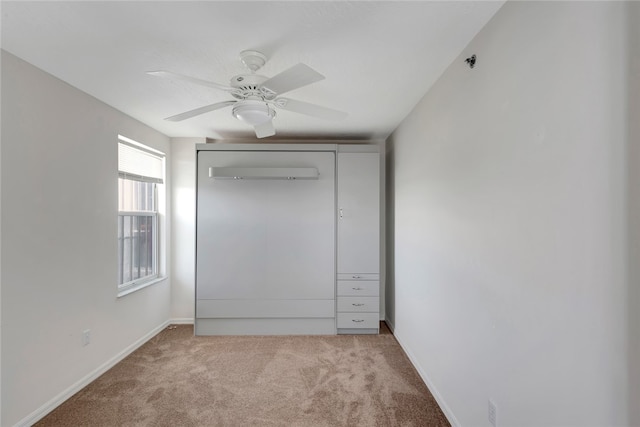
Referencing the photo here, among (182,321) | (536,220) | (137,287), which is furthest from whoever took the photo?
(182,321)

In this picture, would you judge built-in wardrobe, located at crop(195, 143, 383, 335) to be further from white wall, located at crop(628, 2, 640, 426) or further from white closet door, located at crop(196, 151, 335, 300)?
white wall, located at crop(628, 2, 640, 426)

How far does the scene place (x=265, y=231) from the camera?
373 cm

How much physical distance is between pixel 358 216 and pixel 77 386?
3.10 metres

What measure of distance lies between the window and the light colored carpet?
0.87 metres

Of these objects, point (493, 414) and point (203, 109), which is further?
point (203, 109)

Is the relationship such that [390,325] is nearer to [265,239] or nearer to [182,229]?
[265,239]

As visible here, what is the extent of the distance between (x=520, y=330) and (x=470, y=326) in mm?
481

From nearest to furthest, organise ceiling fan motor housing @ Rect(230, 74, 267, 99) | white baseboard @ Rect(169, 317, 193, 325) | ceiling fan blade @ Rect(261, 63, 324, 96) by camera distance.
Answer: ceiling fan blade @ Rect(261, 63, 324, 96), ceiling fan motor housing @ Rect(230, 74, 267, 99), white baseboard @ Rect(169, 317, 193, 325)

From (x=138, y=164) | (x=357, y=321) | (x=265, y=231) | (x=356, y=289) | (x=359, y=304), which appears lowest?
(x=357, y=321)

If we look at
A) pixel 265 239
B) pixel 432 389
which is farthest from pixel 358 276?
pixel 432 389

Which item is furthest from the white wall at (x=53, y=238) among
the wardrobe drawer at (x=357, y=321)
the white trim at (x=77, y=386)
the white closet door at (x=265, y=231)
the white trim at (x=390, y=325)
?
the white trim at (x=390, y=325)

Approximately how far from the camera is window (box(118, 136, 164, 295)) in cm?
324

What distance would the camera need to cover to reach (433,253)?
2455 mm

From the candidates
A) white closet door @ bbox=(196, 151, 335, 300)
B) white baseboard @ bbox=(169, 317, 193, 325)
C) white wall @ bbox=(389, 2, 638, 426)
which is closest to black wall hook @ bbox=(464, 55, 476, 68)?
white wall @ bbox=(389, 2, 638, 426)
